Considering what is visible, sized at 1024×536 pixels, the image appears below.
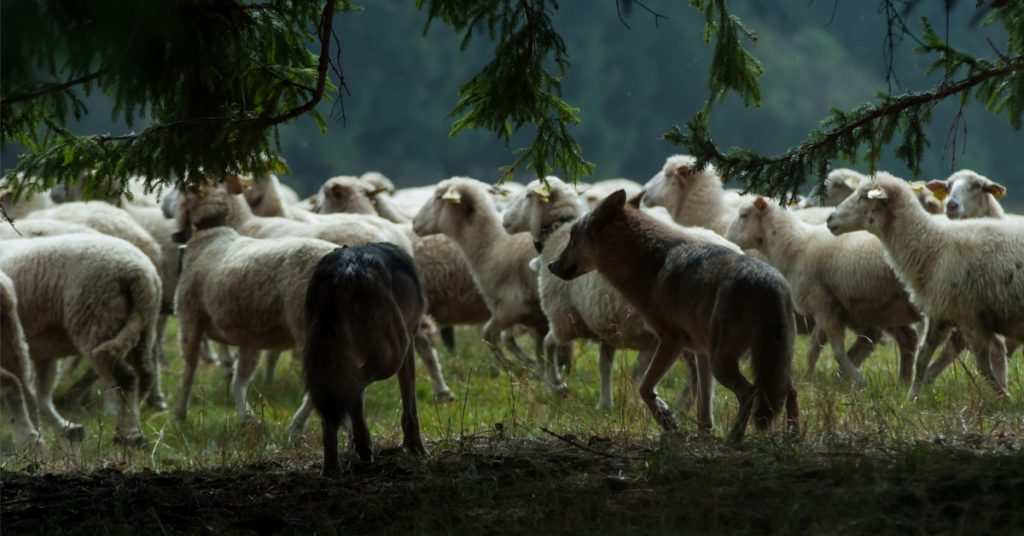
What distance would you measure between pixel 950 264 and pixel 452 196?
4.71m

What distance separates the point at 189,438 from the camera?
880 centimetres

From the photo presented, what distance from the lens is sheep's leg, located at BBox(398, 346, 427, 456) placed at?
6.31 m

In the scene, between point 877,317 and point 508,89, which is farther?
point 877,317

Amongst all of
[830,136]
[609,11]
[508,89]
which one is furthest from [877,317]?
[609,11]

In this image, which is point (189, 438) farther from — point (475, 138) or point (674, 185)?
point (475, 138)

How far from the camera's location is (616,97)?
132ft

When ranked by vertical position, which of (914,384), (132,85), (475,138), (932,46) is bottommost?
(914,384)

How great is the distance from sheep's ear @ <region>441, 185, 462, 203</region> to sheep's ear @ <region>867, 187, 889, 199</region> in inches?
154

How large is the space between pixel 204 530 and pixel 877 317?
22.5ft

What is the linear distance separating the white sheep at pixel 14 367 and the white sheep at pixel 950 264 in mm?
5815

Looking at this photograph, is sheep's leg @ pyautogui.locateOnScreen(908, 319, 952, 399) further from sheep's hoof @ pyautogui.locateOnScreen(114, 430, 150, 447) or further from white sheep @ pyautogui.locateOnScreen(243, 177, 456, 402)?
sheep's hoof @ pyautogui.locateOnScreen(114, 430, 150, 447)

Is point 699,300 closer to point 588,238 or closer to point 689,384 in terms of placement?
point 588,238

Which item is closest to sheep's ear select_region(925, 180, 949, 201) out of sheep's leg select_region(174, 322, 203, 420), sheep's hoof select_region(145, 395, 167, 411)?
sheep's leg select_region(174, 322, 203, 420)

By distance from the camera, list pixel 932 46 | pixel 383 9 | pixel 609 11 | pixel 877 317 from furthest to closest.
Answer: pixel 383 9 < pixel 609 11 < pixel 877 317 < pixel 932 46
